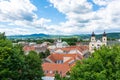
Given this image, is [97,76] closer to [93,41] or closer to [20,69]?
[20,69]

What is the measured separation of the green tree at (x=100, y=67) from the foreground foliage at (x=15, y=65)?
20.7 ft

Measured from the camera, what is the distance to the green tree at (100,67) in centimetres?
2180

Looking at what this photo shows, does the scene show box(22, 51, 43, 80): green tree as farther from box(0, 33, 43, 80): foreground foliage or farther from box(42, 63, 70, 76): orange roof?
box(42, 63, 70, 76): orange roof

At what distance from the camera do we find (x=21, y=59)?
26.7 meters

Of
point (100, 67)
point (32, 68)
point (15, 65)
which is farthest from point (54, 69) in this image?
point (100, 67)

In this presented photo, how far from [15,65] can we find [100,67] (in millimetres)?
9248

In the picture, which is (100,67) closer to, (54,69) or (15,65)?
(15,65)

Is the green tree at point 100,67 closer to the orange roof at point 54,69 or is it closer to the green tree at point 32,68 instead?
the green tree at point 32,68

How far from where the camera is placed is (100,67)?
22656 millimetres

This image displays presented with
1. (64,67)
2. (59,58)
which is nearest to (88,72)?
(64,67)

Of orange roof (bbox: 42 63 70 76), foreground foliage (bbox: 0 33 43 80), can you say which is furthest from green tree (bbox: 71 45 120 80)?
orange roof (bbox: 42 63 70 76)

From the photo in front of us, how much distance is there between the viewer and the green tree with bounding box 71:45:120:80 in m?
21.8

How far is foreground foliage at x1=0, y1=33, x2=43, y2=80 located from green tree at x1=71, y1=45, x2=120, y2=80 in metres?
6.32

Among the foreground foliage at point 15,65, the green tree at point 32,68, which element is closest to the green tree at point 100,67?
the foreground foliage at point 15,65
